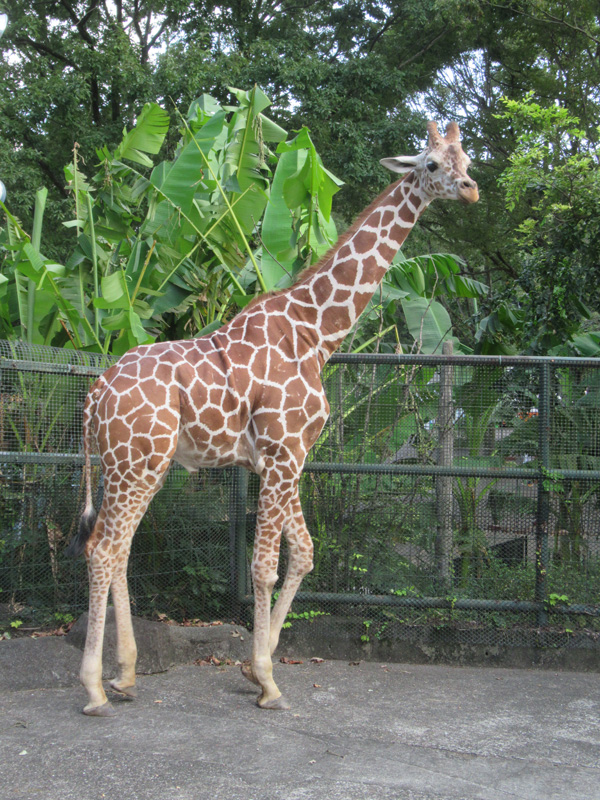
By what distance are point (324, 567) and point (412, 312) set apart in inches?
113

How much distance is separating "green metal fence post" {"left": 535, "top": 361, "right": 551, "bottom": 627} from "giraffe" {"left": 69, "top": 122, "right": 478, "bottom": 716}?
1628 millimetres

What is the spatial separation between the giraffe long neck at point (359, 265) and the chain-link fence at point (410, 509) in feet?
2.45

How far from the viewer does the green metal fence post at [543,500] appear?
5145mm

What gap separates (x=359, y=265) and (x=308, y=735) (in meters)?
2.74

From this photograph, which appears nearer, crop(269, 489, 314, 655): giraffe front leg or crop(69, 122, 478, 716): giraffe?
crop(69, 122, 478, 716): giraffe

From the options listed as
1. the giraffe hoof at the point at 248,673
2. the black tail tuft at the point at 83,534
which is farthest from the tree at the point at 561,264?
the black tail tuft at the point at 83,534

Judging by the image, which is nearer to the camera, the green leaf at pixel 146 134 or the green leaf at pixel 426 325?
the green leaf at pixel 146 134

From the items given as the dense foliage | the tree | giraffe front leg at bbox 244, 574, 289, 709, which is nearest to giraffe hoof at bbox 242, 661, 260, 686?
giraffe front leg at bbox 244, 574, 289, 709

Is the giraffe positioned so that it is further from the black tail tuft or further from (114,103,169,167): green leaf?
(114,103,169,167): green leaf

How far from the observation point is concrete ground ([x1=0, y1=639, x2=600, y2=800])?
3260mm

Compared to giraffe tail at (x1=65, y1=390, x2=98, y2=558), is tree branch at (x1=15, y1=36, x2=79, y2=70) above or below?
above

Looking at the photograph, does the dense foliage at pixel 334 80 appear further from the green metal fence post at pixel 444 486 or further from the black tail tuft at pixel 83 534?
the black tail tuft at pixel 83 534

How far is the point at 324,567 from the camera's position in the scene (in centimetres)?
534

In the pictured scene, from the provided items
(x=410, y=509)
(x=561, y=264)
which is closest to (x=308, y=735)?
(x=410, y=509)
